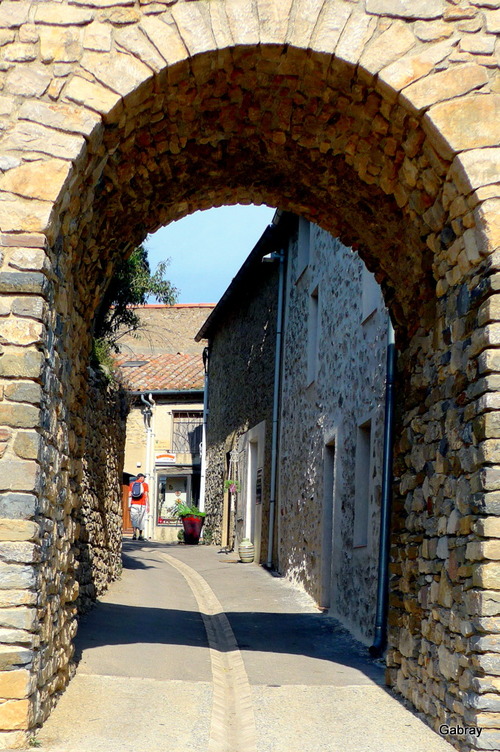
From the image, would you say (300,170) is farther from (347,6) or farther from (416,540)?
(416,540)

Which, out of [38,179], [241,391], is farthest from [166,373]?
[38,179]

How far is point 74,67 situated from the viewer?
4289 millimetres

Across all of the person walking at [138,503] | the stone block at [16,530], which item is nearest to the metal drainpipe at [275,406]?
the person walking at [138,503]

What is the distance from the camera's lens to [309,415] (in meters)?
11.3

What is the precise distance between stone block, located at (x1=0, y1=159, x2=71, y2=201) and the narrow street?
258 cm

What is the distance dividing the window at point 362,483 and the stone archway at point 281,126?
117 inches

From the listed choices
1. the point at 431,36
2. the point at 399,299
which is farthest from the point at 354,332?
the point at 431,36

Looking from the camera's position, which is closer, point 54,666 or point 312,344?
point 54,666

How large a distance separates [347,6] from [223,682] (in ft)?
14.1

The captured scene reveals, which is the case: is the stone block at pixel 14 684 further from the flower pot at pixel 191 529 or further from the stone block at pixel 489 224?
the flower pot at pixel 191 529

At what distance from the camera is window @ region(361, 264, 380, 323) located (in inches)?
316

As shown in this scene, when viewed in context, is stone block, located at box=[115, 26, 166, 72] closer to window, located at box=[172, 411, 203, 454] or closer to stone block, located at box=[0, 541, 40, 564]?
stone block, located at box=[0, 541, 40, 564]

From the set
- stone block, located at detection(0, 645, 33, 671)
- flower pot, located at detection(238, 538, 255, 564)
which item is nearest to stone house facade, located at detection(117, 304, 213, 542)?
flower pot, located at detection(238, 538, 255, 564)

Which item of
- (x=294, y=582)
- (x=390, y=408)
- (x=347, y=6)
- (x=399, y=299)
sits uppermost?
(x=347, y=6)
